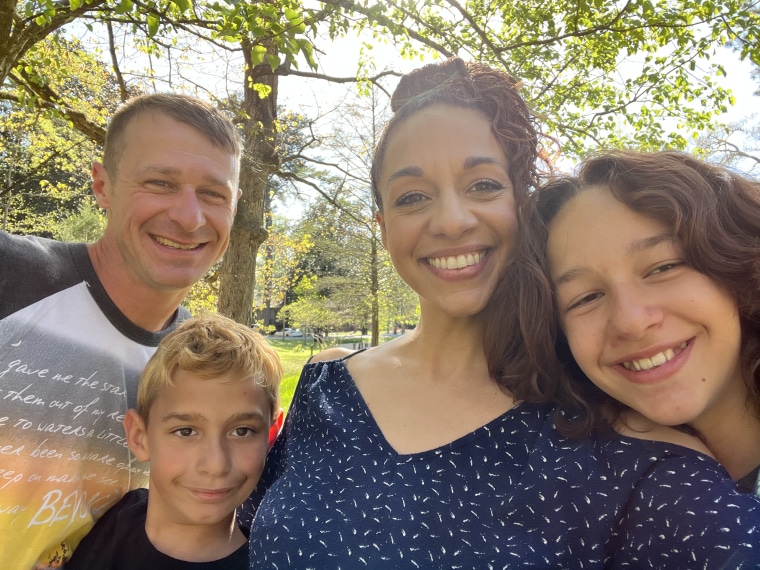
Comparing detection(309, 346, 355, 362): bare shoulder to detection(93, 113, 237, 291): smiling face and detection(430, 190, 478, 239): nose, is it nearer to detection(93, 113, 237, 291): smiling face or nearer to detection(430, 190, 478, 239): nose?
detection(93, 113, 237, 291): smiling face

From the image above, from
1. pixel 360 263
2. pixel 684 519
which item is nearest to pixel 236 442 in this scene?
pixel 684 519

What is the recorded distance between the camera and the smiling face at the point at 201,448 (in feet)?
6.31

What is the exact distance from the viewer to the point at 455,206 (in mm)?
1775

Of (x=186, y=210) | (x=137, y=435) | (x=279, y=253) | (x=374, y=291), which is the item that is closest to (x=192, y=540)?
(x=137, y=435)

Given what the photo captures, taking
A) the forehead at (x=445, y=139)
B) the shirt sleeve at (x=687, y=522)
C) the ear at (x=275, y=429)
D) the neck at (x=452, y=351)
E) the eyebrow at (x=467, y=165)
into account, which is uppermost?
the forehead at (x=445, y=139)

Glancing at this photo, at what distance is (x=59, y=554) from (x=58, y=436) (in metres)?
0.46

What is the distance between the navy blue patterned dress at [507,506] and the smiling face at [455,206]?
1.60ft

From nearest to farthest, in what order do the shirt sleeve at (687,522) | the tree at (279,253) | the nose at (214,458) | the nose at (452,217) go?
the shirt sleeve at (687,522), the nose at (452,217), the nose at (214,458), the tree at (279,253)

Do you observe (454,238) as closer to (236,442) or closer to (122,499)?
(236,442)

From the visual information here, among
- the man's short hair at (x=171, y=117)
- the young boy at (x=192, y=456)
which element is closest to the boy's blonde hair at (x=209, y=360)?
the young boy at (x=192, y=456)

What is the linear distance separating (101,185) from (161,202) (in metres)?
0.42

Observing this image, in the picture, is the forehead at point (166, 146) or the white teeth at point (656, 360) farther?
the forehead at point (166, 146)

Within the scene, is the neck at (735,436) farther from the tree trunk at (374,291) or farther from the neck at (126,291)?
the tree trunk at (374,291)

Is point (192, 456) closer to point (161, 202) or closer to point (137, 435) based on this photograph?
point (137, 435)
